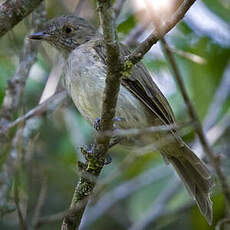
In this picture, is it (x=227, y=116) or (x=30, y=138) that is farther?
(x=227, y=116)

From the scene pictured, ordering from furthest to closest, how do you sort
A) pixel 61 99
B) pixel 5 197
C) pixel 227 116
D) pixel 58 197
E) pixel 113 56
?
pixel 58 197 → pixel 227 116 → pixel 61 99 → pixel 5 197 → pixel 113 56

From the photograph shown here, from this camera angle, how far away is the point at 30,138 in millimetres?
5098

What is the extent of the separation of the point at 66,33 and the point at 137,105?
4.31ft

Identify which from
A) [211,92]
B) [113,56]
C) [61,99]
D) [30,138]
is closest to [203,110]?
[211,92]

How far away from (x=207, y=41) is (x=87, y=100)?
223cm

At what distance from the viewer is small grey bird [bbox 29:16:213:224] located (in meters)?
4.46

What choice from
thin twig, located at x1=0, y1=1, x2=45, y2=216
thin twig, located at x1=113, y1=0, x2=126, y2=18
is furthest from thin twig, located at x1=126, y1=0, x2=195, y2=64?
thin twig, located at x1=113, y1=0, x2=126, y2=18

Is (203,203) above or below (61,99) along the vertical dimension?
below

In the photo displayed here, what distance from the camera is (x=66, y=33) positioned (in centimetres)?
547

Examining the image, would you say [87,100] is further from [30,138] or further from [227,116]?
[227,116]

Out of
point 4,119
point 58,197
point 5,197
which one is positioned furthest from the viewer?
point 58,197

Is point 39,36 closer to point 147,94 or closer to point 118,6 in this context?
point 118,6

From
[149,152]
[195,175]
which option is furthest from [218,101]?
[195,175]

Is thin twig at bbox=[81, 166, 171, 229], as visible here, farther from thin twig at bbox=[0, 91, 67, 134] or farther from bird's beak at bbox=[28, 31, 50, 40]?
bird's beak at bbox=[28, 31, 50, 40]
